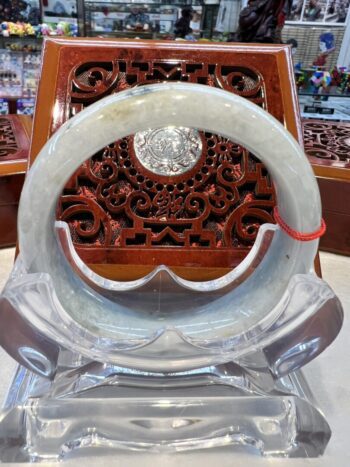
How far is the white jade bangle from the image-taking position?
49 cm

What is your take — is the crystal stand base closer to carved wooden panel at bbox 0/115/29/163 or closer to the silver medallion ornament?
the silver medallion ornament

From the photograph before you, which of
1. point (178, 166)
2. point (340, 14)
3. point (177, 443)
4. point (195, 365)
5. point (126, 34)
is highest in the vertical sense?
point (340, 14)

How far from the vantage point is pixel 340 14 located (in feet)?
6.75

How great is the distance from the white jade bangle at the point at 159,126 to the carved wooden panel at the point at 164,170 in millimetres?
228

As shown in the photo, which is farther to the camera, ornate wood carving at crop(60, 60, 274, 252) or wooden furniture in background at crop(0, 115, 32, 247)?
wooden furniture in background at crop(0, 115, 32, 247)

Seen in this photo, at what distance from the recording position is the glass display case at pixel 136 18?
1.89 m

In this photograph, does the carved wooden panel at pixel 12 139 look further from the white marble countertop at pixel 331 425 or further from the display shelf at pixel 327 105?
the display shelf at pixel 327 105

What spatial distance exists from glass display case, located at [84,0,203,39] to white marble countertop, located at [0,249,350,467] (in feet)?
4.60

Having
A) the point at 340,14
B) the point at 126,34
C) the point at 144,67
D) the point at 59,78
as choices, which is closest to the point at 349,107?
the point at 340,14

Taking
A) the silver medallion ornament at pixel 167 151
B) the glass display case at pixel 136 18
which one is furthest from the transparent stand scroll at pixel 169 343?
the glass display case at pixel 136 18

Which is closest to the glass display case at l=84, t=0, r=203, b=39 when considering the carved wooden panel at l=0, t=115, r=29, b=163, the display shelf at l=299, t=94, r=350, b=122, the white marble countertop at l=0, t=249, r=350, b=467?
the display shelf at l=299, t=94, r=350, b=122

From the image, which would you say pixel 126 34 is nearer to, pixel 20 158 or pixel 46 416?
pixel 20 158

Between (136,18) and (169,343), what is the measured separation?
1.77m

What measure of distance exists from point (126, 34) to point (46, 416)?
178cm
